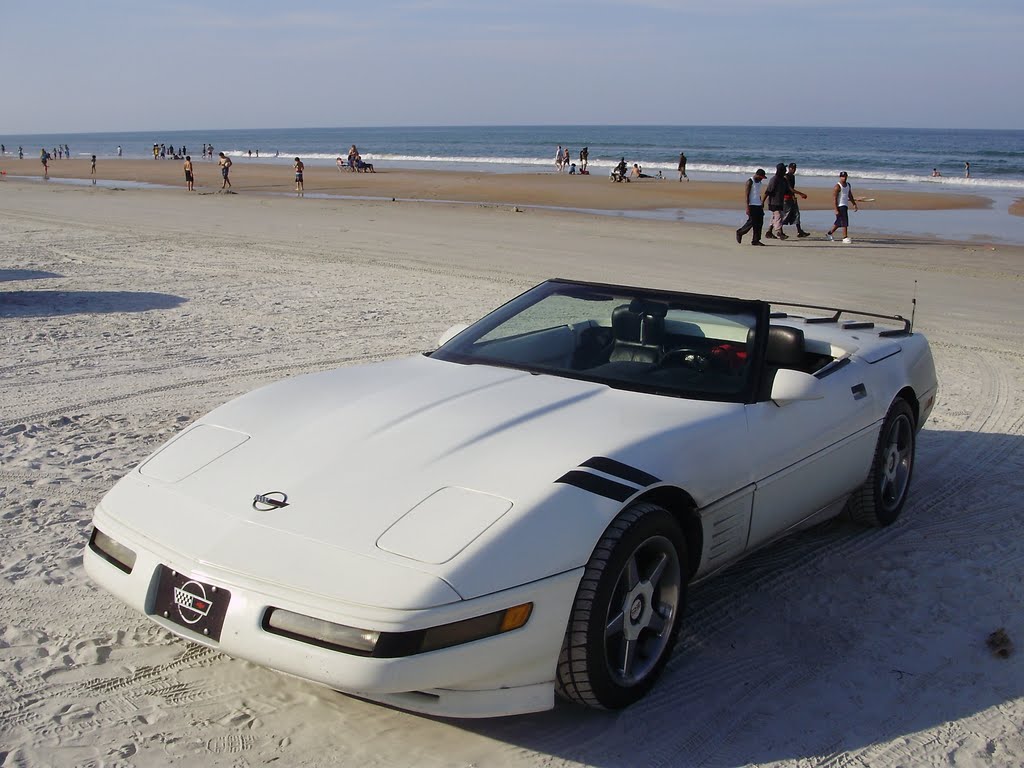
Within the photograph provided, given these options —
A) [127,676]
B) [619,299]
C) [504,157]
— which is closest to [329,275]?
[619,299]

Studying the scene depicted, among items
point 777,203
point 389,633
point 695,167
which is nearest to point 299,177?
point 777,203

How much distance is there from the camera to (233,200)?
106 ft

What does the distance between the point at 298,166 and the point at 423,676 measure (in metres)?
36.4

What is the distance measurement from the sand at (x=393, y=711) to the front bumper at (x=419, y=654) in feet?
0.78

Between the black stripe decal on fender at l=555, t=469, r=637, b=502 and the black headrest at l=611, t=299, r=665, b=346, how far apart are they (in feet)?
4.69

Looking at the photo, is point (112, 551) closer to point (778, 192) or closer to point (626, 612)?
point (626, 612)

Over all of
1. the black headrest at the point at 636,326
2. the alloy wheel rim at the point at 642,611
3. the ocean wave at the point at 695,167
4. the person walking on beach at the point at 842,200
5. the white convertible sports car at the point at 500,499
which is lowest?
the alloy wheel rim at the point at 642,611

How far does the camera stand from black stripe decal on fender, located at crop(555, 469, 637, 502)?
3.42m

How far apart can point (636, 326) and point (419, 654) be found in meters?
2.32

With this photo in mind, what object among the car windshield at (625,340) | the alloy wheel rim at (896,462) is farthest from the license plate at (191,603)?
the alloy wheel rim at (896,462)

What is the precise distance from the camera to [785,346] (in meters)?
4.96

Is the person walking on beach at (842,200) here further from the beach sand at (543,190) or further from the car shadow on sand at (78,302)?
the car shadow on sand at (78,302)

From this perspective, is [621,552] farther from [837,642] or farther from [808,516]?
[808,516]

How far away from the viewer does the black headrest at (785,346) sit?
16.3 feet
